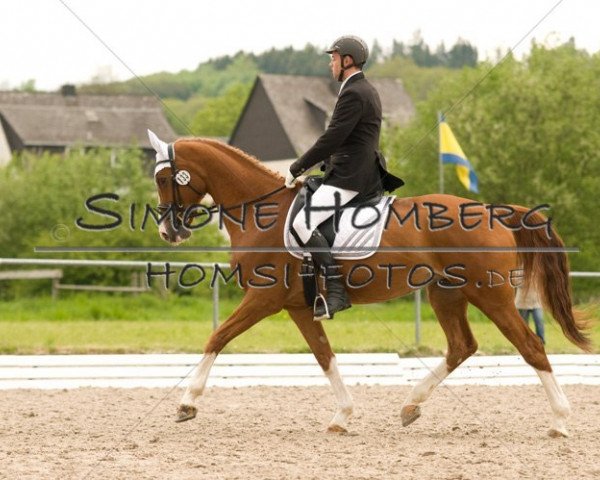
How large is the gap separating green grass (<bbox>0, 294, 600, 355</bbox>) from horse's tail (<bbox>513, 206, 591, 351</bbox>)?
4482mm

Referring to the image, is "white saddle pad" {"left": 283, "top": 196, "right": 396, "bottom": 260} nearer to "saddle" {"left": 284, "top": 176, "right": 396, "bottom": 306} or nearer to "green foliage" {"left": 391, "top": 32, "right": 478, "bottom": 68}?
"saddle" {"left": 284, "top": 176, "right": 396, "bottom": 306}

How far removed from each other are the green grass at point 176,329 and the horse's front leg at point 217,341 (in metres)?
5.27

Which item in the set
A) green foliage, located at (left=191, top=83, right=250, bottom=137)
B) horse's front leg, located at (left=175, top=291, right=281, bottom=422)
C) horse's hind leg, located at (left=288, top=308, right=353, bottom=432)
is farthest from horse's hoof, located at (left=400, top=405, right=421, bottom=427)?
green foliage, located at (left=191, top=83, right=250, bottom=137)

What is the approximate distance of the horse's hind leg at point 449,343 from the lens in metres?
7.39

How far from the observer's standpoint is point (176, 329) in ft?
51.5

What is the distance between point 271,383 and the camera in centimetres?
1023

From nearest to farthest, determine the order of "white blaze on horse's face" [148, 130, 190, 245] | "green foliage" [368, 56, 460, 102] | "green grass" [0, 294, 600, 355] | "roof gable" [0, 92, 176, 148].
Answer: "white blaze on horse's face" [148, 130, 190, 245] → "green grass" [0, 294, 600, 355] → "roof gable" [0, 92, 176, 148] → "green foliage" [368, 56, 460, 102]

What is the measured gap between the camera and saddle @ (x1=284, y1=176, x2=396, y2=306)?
278 inches

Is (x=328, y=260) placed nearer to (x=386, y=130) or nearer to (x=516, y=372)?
(x=516, y=372)

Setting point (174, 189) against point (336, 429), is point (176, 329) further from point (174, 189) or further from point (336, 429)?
point (336, 429)

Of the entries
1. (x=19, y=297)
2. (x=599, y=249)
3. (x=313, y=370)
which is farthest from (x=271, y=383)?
(x=599, y=249)

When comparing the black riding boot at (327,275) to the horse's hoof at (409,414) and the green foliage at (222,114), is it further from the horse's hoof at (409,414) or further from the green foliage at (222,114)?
the green foliage at (222,114)

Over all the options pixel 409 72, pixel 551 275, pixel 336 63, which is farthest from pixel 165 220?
pixel 409 72

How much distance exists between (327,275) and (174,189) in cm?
128
